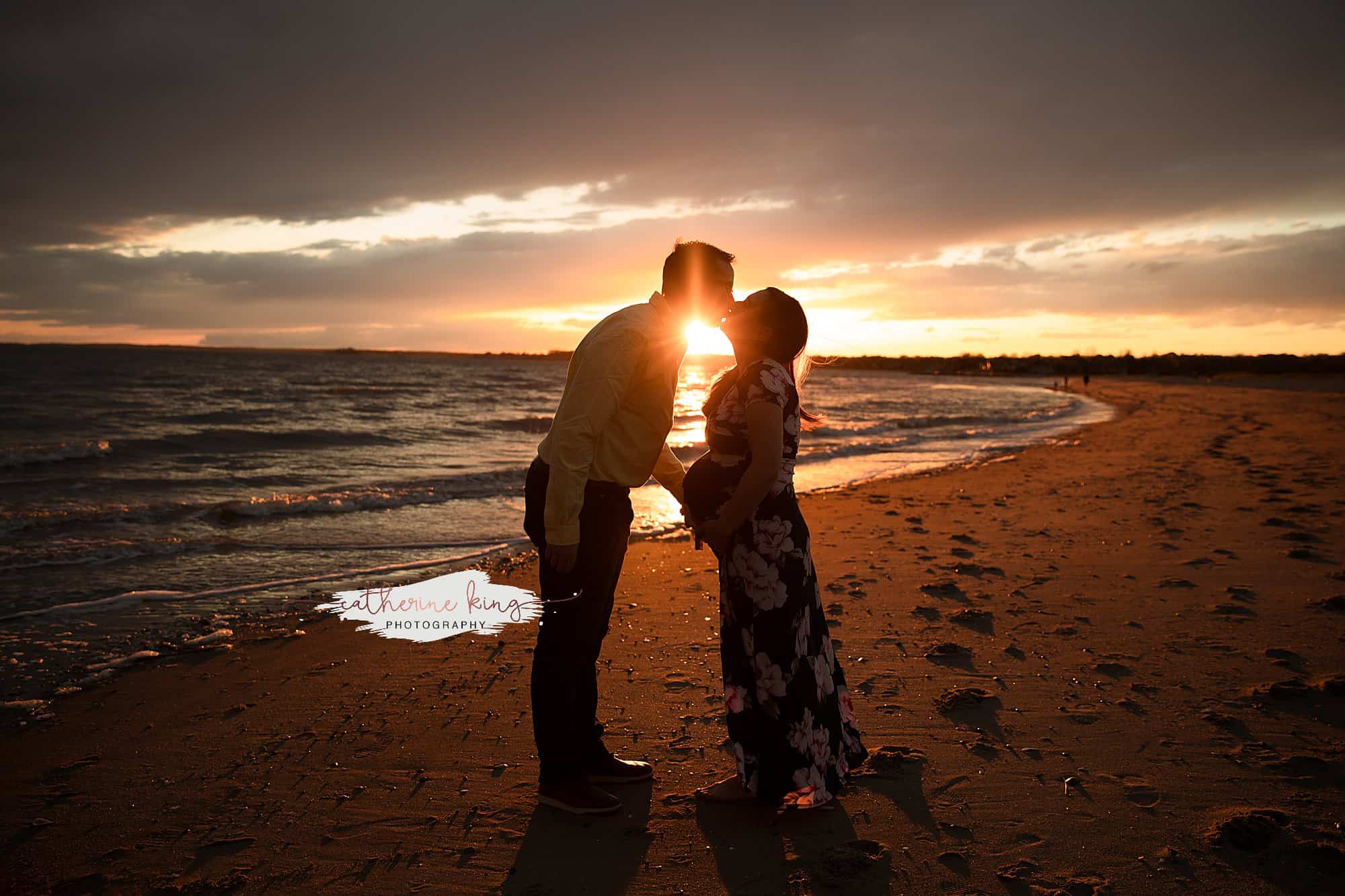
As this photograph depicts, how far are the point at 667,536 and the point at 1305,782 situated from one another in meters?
6.38

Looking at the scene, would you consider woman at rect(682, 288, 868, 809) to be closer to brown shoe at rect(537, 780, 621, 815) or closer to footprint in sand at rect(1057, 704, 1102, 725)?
brown shoe at rect(537, 780, 621, 815)

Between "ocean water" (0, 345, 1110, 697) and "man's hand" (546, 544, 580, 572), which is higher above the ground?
"man's hand" (546, 544, 580, 572)

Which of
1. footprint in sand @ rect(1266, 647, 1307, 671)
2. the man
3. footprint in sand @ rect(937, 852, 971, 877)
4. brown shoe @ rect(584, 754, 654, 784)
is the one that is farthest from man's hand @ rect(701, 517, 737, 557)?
footprint in sand @ rect(1266, 647, 1307, 671)

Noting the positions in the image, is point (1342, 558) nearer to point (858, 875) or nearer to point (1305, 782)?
point (1305, 782)

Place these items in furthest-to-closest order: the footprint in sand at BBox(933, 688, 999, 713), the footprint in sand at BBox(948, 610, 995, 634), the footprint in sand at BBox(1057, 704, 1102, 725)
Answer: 1. the footprint in sand at BBox(948, 610, 995, 634)
2. the footprint in sand at BBox(933, 688, 999, 713)
3. the footprint in sand at BBox(1057, 704, 1102, 725)

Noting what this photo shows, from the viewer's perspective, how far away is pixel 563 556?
302cm

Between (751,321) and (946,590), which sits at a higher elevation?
(751,321)

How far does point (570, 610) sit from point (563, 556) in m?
0.32

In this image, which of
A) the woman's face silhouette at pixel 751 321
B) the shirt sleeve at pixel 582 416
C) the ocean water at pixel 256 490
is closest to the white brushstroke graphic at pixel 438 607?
the ocean water at pixel 256 490

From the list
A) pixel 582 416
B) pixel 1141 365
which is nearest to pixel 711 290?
pixel 582 416

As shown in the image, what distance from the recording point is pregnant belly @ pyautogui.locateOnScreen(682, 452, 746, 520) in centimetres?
316

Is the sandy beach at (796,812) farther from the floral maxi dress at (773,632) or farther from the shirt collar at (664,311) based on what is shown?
the shirt collar at (664,311)

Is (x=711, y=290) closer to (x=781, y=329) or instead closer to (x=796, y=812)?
(x=781, y=329)

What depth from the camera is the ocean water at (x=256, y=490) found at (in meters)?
6.48
